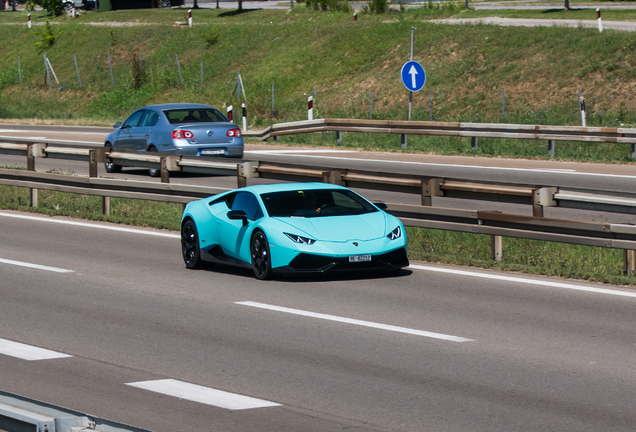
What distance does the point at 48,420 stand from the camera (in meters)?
4.35

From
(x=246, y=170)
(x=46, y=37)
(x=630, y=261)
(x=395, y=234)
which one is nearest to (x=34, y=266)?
(x=246, y=170)

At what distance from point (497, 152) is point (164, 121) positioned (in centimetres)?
977

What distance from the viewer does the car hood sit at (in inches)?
432

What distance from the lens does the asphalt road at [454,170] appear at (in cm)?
1869

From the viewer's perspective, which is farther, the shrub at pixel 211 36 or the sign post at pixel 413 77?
the shrub at pixel 211 36

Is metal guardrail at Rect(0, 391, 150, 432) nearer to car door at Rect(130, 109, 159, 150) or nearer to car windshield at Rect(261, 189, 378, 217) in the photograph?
car windshield at Rect(261, 189, 378, 217)

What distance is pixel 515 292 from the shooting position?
10578mm

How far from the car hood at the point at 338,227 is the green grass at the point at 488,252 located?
5.65 feet

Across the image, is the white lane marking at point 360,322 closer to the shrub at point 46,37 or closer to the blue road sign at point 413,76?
the blue road sign at point 413,76

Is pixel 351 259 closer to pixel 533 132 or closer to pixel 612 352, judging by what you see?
pixel 612 352

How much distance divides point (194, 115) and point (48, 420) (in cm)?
1917

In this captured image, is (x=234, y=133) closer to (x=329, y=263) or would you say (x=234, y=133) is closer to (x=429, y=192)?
(x=429, y=192)

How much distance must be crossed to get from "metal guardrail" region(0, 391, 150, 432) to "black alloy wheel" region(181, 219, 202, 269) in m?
7.67

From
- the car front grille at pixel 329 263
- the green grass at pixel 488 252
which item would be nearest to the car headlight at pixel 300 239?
the car front grille at pixel 329 263
